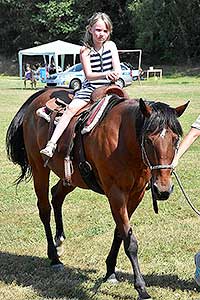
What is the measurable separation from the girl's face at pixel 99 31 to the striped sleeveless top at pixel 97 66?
5.0 inches

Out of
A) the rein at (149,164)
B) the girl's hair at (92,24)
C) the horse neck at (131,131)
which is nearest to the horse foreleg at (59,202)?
the girl's hair at (92,24)

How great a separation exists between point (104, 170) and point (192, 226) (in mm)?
2500

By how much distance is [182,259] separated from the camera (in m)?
5.89

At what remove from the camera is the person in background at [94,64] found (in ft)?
17.4

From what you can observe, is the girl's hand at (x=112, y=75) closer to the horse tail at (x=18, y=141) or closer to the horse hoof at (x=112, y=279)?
the horse tail at (x=18, y=141)

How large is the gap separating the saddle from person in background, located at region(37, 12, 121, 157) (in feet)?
0.27

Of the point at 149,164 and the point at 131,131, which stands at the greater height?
the point at 131,131

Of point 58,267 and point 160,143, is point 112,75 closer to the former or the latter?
point 160,143

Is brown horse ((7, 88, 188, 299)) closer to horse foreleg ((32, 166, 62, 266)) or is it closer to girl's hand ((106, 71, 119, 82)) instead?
horse foreleg ((32, 166, 62, 266))

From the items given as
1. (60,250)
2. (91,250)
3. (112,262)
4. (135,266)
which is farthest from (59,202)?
(135,266)

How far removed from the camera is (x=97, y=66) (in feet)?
18.0

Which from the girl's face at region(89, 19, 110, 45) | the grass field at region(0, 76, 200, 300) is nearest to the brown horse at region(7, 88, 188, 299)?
the grass field at region(0, 76, 200, 300)

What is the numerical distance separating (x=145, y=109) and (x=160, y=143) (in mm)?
305

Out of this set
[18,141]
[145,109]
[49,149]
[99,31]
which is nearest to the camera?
[145,109]
